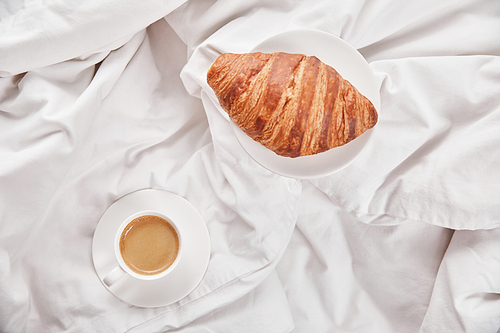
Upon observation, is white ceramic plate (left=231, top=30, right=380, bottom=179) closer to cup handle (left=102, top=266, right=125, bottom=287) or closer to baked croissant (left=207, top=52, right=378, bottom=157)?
baked croissant (left=207, top=52, right=378, bottom=157)

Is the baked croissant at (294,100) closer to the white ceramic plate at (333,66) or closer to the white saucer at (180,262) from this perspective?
the white ceramic plate at (333,66)

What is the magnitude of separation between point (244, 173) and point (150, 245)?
349 millimetres

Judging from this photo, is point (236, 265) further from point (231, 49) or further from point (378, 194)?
point (231, 49)

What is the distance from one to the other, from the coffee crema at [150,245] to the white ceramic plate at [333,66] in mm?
356

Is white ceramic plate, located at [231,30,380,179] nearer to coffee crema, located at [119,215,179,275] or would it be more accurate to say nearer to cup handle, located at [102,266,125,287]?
coffee crema, located at [119,215,179,275]

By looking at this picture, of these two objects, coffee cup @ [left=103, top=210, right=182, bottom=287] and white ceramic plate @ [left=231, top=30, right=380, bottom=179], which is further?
coffee cup @ [left=103, top=210, right=182, bottom=287]

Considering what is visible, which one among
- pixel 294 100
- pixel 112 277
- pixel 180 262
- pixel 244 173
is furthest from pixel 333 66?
pixel 112 277

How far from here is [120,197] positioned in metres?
1.07

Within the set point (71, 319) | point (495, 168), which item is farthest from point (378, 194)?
point (71, 319)

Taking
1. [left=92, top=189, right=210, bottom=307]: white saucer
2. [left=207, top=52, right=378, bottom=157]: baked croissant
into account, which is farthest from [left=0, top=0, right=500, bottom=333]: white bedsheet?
[left=207, top=52, right=378, bottom=157]: baked croissant

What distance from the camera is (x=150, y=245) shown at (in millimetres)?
1017

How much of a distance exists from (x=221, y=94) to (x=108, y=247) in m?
0.58

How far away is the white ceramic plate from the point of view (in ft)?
2.91

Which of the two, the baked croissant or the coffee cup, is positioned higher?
the baked croissant
